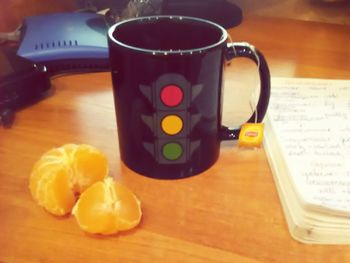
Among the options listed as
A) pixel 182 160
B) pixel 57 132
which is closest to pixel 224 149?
pixel 182 160

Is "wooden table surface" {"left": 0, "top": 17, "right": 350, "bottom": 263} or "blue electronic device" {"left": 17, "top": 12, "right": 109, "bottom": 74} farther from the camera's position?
"blue electronic device" {"left": 17, "top": 12, "right": 109, "bottom": 74}

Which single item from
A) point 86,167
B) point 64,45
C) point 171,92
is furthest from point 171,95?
point 64,45

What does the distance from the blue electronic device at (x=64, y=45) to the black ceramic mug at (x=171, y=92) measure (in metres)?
0.25

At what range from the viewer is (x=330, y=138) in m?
0.48

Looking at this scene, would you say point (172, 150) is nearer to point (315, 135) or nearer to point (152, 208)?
point (152, 208)

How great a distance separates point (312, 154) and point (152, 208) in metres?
0.18

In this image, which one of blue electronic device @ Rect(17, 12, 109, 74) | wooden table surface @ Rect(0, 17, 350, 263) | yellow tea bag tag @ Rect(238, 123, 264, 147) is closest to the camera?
wooden table surface @ Rect(0, 17, 350, 263)

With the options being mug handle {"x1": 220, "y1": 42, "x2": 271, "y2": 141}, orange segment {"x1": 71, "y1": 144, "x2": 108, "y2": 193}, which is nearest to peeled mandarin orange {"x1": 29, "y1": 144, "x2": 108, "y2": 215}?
orange segment {"x1": 71, "y1": 144, "x2": 108, "y2": 193}

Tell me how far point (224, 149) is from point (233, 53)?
5.0 inches

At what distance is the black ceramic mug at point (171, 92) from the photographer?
0.38 meters

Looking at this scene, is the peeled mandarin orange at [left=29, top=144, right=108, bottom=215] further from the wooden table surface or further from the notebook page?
the notebook page

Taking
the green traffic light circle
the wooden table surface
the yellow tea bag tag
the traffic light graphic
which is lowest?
the wooden table surface

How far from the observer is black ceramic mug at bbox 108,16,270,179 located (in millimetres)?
384

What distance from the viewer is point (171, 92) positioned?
0.39 m
